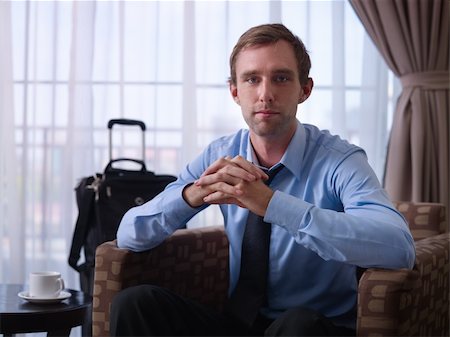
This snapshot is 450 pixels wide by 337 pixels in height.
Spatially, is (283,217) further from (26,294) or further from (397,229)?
(26,294)

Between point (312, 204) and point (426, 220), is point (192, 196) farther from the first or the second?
point (426, 220)

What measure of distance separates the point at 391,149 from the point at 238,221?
1.41m

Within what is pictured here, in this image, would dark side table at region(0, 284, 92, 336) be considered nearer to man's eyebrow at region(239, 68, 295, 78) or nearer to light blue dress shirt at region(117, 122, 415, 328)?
light blue dress shirt at region(117, 122, 415, 328)

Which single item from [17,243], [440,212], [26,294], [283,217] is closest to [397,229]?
[283,217]

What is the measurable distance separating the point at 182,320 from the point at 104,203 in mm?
1078

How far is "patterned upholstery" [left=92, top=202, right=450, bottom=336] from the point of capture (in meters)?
1.49

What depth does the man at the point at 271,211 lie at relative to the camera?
1.60 metres

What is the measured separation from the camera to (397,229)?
5.14 feet

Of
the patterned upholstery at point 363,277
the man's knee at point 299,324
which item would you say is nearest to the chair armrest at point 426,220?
the patterned upholstery at point 363,277

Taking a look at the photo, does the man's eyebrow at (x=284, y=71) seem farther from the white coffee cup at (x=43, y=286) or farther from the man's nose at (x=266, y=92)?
the white coffee cup at (x=43, y=286)

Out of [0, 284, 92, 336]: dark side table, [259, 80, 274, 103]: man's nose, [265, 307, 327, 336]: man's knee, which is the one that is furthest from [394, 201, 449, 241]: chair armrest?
[0, 284, 92, 336]: dark side table

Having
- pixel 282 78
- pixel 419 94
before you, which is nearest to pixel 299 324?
pixel 282 78

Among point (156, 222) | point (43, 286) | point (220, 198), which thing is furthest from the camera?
point (43, 286)

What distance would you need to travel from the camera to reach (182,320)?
170cm
